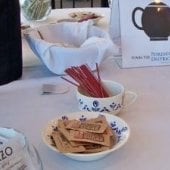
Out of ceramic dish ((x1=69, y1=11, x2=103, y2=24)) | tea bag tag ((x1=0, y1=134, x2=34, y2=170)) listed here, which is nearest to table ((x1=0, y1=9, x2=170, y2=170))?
tea bag tag ((x1=0, y1=134, x2=34, y2=170))

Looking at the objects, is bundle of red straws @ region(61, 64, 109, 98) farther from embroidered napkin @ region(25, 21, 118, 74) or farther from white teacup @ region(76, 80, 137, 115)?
embroidered napkin @ region(25, 21, 118, 74)

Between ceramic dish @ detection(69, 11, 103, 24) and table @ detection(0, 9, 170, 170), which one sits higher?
ceramic dish @ detection(69, 11, 103, 24)

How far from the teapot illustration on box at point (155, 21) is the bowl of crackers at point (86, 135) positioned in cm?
39

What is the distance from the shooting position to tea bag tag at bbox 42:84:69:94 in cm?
84

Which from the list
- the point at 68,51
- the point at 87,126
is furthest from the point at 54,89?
the point at 87,126

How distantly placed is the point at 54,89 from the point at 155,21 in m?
0.32

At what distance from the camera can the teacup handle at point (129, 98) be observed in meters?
0.77

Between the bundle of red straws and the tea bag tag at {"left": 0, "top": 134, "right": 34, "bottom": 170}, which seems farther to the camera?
the bundle of red straws

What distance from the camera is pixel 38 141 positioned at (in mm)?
648

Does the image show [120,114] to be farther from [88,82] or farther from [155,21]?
[155,21]

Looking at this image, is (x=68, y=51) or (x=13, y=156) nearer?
(x=13, y=156)

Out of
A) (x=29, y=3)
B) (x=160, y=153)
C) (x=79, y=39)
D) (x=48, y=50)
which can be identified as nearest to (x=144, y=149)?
(x=160, y=153)

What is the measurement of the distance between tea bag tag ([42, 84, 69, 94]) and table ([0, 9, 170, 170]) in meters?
0.01

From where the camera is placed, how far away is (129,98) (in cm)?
79
